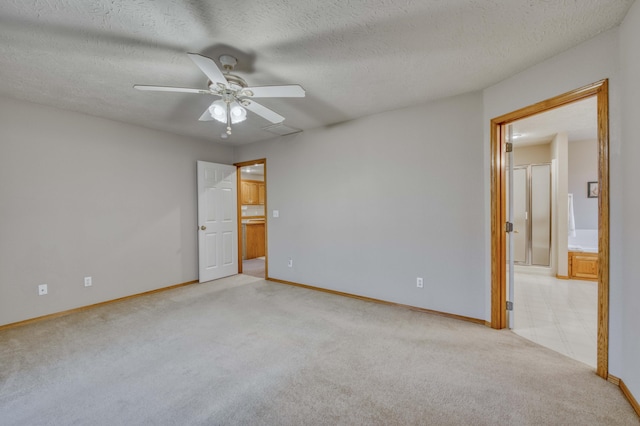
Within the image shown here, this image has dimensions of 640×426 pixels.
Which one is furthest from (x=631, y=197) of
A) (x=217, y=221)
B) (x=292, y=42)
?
(x=217, y=221)

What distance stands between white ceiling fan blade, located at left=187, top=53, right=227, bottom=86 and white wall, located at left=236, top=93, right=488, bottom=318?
215cm

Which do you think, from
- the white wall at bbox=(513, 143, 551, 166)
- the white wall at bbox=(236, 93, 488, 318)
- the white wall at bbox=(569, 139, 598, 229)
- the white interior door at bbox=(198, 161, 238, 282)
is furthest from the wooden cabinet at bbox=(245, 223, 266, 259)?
the white wall at bbox=(569, 139, 598, 229)

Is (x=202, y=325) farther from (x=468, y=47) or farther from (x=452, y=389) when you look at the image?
(x=468, y=47)

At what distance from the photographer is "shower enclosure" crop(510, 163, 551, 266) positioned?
5207mm

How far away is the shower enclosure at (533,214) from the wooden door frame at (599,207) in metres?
3.37

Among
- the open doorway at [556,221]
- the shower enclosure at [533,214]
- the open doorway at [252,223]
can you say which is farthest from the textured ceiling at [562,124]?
the open doorway at [252,223]

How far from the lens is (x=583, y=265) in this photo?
15.1 ft

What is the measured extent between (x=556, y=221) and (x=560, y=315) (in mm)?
2422

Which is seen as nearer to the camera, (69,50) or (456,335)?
(69,50)

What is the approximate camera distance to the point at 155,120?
146 inches

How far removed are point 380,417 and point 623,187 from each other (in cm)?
211

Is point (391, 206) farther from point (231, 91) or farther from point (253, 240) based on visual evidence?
point (253, 240)

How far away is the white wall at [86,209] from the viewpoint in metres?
2.99

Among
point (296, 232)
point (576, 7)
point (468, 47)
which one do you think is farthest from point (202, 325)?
point (576, 7)
